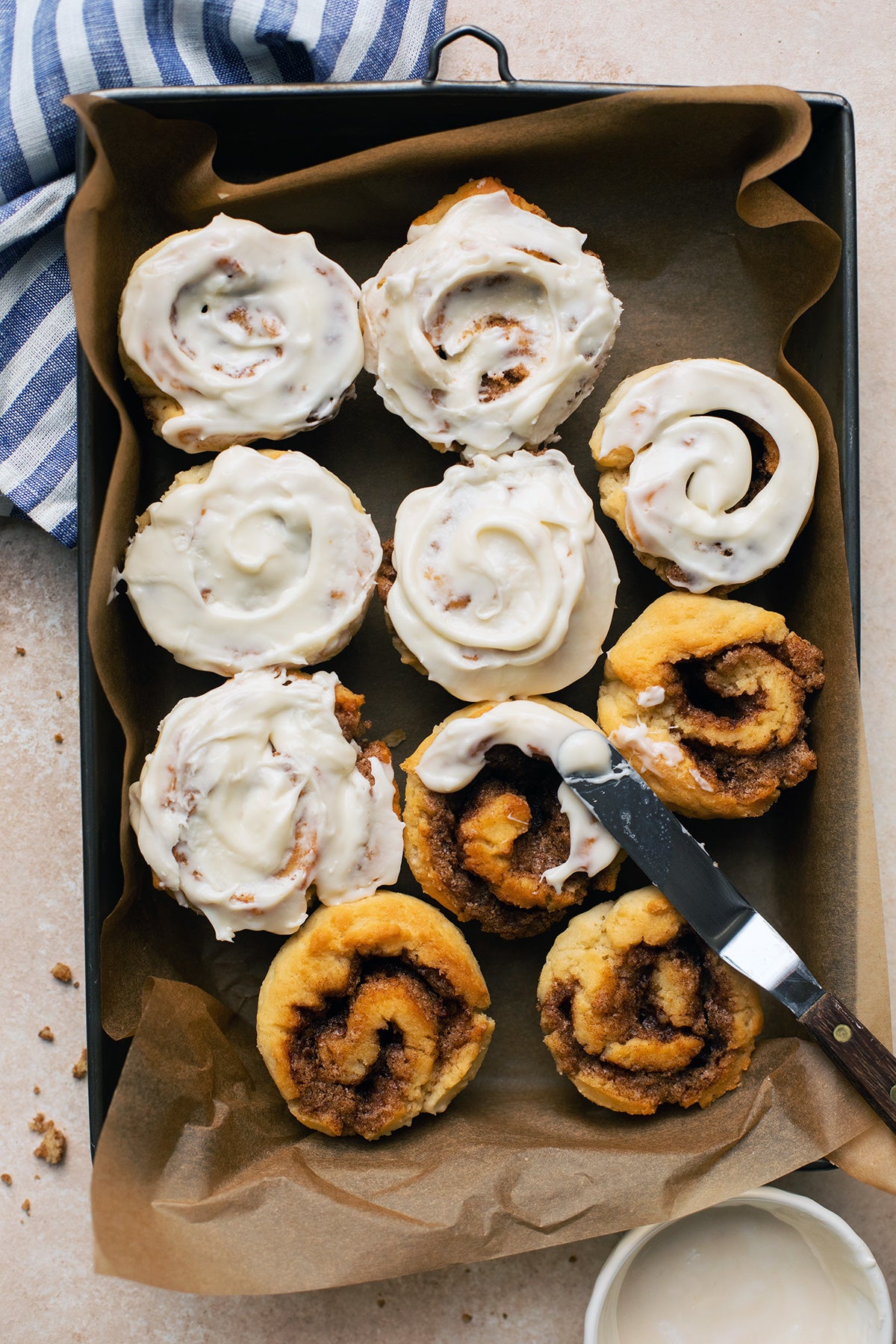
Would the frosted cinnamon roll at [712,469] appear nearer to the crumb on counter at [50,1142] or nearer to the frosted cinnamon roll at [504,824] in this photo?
the frosted cinnamon roll at [504,824]

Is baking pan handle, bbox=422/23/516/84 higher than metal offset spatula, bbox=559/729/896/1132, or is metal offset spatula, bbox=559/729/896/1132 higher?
baking pan handle, bbox=422/23/516/84

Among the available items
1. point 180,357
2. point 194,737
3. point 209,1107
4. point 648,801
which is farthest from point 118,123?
point 209,1107

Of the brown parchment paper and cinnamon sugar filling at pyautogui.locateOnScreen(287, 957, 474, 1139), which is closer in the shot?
the brown parchment paper

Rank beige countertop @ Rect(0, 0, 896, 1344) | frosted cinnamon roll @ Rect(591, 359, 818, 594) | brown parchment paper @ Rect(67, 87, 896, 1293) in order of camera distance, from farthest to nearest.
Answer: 1. beige countertop @ Rect(0, 0, 896, 1344)
2. frosted cinnamon roll @ Rect(591, 359, 818, 594)
3. brown parchment paper @ Rect(67, 87, 896, 1293)

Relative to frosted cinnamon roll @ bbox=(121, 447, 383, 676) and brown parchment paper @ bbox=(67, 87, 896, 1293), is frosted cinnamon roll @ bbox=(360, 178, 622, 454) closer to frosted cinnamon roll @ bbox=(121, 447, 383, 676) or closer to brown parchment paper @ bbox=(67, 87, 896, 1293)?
brown parchment paper @ bbox=(67, 87, 896, 1293)

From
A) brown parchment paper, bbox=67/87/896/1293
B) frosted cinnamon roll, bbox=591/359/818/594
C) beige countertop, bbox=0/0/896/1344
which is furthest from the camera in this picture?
beige countertop, bbox=0/0/896/1344

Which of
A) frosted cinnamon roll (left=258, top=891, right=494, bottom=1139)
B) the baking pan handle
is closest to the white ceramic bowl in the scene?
frosted cinnamon roll (left=258, top=891, right=494, bottom=1139)

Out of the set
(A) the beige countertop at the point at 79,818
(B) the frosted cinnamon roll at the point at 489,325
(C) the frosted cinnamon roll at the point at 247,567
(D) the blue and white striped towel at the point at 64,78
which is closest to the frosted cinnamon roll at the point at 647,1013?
(A) the beige countertop at the point at 79,818

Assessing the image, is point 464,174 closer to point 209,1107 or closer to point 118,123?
A: point 118,123
